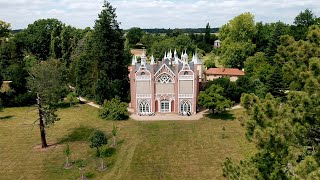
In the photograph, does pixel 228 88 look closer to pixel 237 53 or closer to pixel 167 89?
pixel 167 89

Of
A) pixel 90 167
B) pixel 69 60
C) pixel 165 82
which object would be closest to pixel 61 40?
pixel 69 60

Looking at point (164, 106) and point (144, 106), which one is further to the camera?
point (164, 106)

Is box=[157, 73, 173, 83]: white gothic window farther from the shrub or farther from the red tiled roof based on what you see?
the red tiled roof

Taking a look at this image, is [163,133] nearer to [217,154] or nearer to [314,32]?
[217,154]

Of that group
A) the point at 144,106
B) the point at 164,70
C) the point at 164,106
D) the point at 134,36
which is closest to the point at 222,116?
the point at 164,106

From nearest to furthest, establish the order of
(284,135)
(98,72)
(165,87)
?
(284,135)
(165,87)
(98,72)

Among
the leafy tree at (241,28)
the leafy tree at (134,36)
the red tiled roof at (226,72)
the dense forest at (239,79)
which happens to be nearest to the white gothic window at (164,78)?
the dense forest at (239,79)
